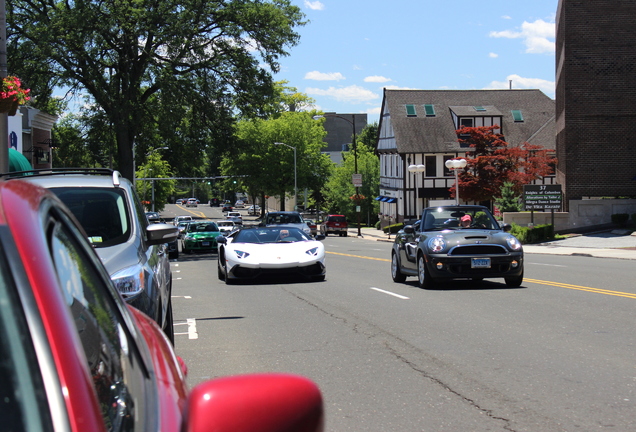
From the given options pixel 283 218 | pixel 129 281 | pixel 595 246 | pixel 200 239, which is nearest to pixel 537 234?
pixel 595 246

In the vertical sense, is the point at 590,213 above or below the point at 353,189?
below

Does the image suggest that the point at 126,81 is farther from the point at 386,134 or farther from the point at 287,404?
the point at 386,134

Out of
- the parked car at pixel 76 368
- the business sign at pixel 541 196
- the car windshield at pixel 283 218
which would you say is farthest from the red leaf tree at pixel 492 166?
the parked car at pixel 76 368

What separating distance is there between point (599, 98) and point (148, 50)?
24481mm

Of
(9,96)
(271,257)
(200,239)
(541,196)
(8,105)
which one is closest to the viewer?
(9,96)

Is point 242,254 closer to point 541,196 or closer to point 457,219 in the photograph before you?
point 457,219

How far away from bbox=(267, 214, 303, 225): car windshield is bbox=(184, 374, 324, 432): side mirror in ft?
100

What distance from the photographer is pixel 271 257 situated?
54.4 ft

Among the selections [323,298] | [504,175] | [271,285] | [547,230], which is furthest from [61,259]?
[504,175]

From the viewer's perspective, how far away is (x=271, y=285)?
663 inches

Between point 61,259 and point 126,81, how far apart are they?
33.3 m

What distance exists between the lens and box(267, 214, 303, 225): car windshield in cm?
3241

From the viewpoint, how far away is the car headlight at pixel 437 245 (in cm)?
1471

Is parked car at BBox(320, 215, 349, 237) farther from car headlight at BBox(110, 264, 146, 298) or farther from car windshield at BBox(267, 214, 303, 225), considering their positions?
car headlight at BBox(110, 264, 146, 298)
